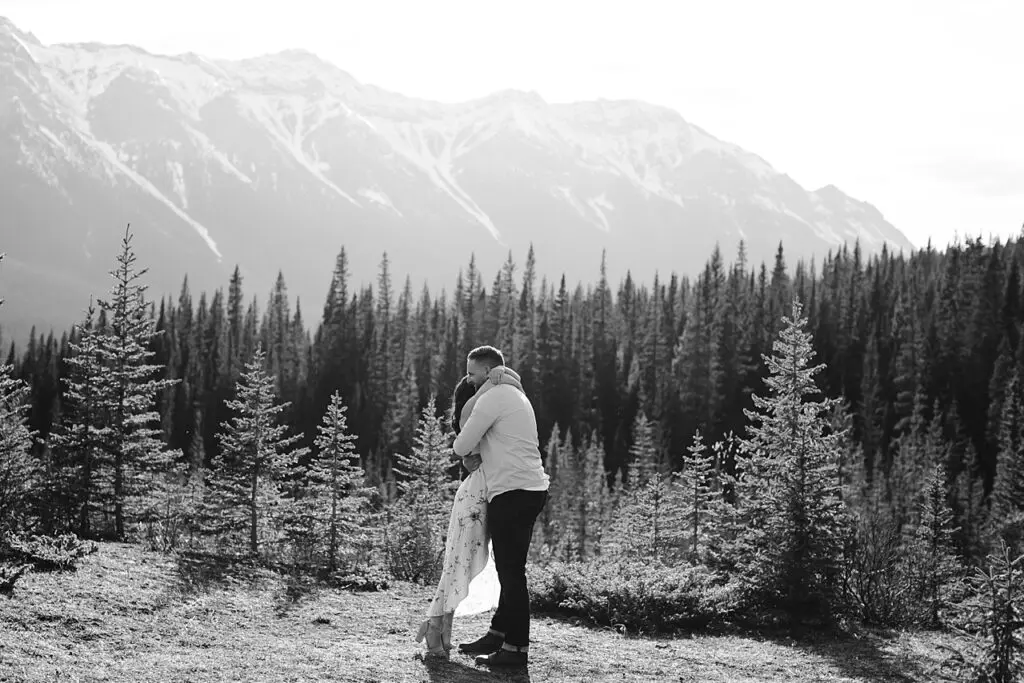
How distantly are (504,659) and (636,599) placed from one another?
310 cm

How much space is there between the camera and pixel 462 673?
7.05 m

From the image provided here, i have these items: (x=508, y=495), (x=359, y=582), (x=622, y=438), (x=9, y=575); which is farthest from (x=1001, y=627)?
(x=622, y=438)

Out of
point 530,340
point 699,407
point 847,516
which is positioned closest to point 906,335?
point 699,407

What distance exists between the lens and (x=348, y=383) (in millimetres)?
102250

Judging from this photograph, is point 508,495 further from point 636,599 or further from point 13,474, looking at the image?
point 13,474

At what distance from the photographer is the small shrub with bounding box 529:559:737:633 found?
32.8 ft

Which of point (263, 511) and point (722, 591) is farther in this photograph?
point (263, 511)

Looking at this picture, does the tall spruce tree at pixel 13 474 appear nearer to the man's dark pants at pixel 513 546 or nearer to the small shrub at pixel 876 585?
the man's dark pants at pixel 513 546

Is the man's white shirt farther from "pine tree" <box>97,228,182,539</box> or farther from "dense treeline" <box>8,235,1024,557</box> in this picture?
"dense treeline" <box>8,235,1024,557</box>

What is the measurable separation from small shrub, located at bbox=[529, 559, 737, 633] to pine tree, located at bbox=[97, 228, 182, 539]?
1182cm

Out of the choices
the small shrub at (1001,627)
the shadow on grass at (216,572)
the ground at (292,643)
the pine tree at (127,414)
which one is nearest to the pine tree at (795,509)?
the ground at (292,643)

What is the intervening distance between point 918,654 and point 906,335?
8946cm

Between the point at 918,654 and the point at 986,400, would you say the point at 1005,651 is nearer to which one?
the point at 918,654

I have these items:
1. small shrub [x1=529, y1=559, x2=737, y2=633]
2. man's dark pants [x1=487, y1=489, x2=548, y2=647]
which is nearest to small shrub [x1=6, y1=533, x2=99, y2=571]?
man's dark pants [x1=487, y1=489, x2=548, y2=647]
